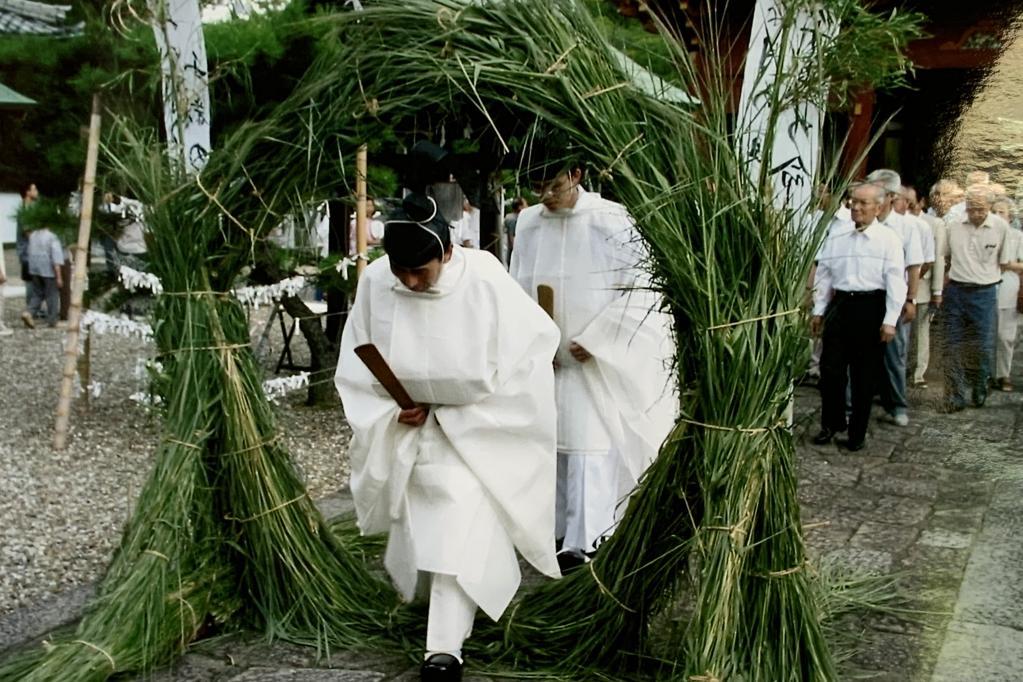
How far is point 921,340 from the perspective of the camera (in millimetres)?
8727

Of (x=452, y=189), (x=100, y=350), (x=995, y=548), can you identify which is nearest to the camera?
(x=452, y=189)

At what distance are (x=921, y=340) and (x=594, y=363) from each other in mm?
4763

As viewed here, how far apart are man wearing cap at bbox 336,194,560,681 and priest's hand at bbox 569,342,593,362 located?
97cm

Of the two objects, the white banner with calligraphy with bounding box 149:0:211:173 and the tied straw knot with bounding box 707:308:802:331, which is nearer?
the tied straw knot with bounding box 707:308:802:331

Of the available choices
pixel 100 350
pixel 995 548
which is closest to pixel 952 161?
pixel 995 548

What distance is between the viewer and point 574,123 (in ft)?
10.9

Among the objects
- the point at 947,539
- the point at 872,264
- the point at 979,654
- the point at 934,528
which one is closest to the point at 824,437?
the point at 872,264

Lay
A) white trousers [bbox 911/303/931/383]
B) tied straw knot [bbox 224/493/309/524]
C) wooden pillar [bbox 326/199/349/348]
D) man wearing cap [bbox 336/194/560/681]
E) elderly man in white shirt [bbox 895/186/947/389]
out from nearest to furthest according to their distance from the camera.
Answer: man wearing cap [bbox 336/194/560/681] → tied straw knot [bbox 224/493/309/524] → elderly man in white shirt [bbox 895/186/947/389] → white trousers [bbox 911/303/931/383] → wooden pillar [bbox 326/199/349/348]

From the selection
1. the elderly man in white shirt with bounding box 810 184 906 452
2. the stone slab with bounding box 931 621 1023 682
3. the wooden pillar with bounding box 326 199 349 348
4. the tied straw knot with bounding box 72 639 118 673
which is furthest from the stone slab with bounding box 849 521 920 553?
the wooden pillar with bounding box 326 199 349 348

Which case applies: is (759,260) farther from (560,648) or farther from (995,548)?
(995,548)

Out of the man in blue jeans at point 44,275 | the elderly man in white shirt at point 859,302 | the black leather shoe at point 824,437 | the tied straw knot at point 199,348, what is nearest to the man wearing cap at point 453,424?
the tied straw knot at point 199,348

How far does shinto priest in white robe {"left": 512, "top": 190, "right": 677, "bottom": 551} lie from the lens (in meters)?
4.78

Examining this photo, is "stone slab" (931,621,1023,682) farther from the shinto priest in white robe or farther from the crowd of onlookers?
the crowd of onlookers

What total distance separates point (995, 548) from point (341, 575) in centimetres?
297
